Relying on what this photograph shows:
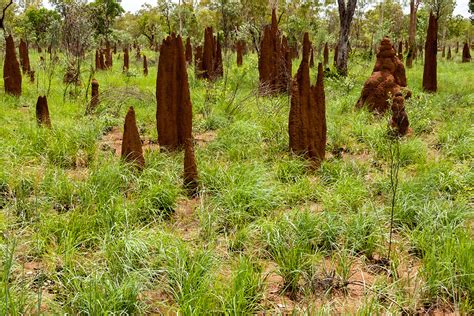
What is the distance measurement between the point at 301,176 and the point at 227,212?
4.66 ft

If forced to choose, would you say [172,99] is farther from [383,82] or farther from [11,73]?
[11,73]

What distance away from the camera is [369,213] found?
13.7 ft

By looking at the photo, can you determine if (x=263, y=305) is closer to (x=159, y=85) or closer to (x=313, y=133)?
(x=313, y=133)

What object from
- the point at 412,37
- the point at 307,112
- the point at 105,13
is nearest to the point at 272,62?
the point at 307,112

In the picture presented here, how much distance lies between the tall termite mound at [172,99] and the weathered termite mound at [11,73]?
5.11m

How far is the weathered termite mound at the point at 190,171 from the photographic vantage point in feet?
16.3

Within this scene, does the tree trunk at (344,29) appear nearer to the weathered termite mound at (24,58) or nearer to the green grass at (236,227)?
the green grass at (236,227)

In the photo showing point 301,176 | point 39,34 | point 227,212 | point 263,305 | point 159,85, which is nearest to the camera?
point 263,305

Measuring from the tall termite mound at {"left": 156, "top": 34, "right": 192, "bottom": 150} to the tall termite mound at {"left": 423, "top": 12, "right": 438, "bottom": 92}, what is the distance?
7.75 meters

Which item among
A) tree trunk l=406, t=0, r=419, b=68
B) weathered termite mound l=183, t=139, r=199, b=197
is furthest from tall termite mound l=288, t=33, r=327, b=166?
tree trunk l=406, t=0, r=419, b=68

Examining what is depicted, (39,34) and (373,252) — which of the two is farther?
(39,34)

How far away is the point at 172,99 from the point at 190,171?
1.52 metres

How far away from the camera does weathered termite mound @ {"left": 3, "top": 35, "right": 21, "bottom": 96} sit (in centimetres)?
964

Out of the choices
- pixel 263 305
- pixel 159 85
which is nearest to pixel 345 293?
pixel 263 305
